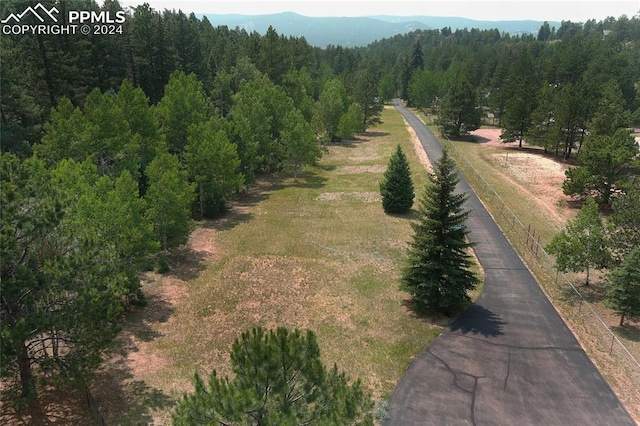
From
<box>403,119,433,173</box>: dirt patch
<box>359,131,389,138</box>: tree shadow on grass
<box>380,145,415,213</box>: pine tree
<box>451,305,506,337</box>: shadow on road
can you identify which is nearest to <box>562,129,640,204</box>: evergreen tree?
<box>380,145,415,213</box>: pine tree

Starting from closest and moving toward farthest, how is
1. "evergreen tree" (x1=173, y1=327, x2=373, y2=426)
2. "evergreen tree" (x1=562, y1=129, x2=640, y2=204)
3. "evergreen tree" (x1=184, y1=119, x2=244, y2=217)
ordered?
"evergreen tree" (x1=173, y1=327, x2=373, y2=426) < "evergreen tree" (x1=184, y1=119, x2=244, y2=217) < "evergreen tree" (x1=562, y1=129, x2=640, y2=204)

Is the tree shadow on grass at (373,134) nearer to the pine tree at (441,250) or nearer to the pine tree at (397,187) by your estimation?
the pine tree at (397,187)

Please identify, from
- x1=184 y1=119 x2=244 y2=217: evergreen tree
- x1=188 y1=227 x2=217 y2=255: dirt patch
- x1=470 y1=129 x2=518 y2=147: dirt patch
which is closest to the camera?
x1=188 y1=227 x2=217 y2=255: dirt patch

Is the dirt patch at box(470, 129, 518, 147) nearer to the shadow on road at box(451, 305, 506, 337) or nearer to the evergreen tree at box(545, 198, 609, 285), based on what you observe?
the evergreen tree at box(545, 198, 609, 285)

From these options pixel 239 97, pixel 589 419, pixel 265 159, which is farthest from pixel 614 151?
pixel 239 97

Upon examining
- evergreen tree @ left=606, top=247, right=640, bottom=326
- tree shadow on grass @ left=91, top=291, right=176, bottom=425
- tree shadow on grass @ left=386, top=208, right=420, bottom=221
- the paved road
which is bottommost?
tree shadow on grass @ left=91, top=291, right=176, bottom=425

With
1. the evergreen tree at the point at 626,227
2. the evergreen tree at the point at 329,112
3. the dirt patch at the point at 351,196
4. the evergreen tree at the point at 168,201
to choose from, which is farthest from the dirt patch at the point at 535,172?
the evergreen tree at the point at 168,201

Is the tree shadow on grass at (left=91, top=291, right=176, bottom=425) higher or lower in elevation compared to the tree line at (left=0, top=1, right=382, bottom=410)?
lower
